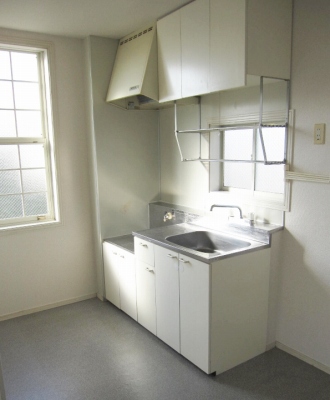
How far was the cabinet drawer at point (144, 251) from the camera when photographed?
9.19 ft

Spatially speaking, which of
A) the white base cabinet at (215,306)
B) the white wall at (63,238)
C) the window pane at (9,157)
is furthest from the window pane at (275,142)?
the window pane at (9,157)

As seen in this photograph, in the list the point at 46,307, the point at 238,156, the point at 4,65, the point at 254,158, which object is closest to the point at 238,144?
the point at 238,156

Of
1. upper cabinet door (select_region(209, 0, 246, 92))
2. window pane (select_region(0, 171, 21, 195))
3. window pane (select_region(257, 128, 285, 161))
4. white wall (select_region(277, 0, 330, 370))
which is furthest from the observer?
window pane (select_region(0, 171, 21, 195))

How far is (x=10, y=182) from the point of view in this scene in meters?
3.24

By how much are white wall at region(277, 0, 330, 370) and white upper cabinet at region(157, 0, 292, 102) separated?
0.39 feet

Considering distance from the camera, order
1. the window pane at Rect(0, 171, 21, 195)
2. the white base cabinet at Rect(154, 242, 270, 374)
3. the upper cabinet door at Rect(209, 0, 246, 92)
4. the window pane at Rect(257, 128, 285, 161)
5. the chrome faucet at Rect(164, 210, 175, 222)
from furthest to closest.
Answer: the chrome faucet at Rect(164, 210, 175, 222) < the window pane at Rect(0, 171, 21, 195) < the window pane at Rect(257, 128, 285, 161) < the white base cabinet at Rect(154, 242, 270, 374) < the upper cabinet door at Rect(209, 0, 246, 92)

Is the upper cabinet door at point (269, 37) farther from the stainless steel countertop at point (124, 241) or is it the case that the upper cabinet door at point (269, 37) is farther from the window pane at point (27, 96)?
the window pane at point (27, 96)

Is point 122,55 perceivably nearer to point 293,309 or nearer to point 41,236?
point 41,236

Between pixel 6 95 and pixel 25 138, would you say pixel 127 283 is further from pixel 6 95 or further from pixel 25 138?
pixel 6 95

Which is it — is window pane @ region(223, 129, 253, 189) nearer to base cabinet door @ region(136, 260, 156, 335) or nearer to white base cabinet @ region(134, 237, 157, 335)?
white base cabinet @ region(134, 237, 157, 335)

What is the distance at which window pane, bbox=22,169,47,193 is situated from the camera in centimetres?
332

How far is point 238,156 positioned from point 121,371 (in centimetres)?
185

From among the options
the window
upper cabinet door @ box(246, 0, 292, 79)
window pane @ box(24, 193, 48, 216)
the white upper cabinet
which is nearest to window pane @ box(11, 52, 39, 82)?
the window

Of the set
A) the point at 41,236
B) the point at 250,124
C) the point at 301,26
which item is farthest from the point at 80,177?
the point at 301,26
